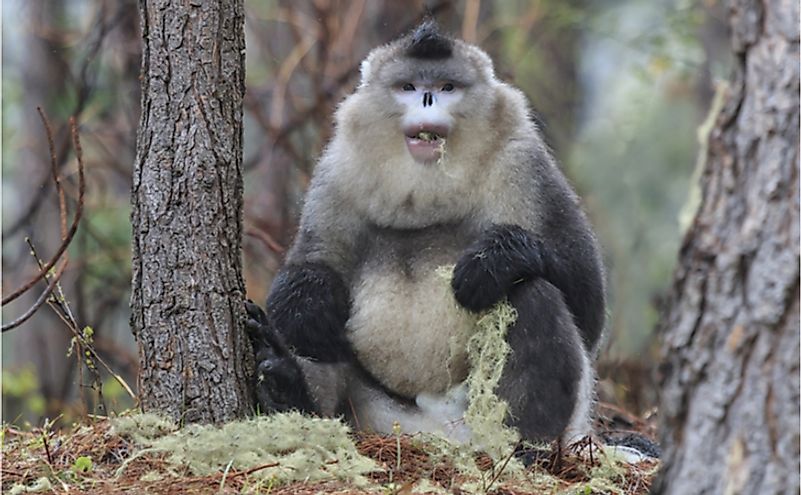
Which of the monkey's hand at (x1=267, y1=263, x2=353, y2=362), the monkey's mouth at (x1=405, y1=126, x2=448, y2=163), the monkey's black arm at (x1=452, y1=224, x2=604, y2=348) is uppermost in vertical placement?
the monkey's mouth at (x1=405, y1=126, x2=448, y2=163)

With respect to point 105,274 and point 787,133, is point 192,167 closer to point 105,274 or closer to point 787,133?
point 787,133

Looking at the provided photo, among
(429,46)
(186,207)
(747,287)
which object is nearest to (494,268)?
(429,46)

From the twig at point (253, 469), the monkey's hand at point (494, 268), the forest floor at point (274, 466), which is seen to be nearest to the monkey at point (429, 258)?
the monkey's hand at point (494, 268)

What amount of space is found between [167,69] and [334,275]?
1201 millimetres

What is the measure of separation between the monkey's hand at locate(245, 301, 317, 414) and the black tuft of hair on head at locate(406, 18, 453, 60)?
1309 mm

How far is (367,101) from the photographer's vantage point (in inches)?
189

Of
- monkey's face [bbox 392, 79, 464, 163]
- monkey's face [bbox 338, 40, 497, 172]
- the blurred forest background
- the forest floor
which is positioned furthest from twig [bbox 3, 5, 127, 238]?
the forest floor

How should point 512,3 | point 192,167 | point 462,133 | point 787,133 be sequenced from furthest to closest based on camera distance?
point 512,3 < point 462,133 < point 192,167 < point 787,133

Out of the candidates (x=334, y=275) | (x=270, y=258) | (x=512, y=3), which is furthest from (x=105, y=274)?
(x=512, y=3)

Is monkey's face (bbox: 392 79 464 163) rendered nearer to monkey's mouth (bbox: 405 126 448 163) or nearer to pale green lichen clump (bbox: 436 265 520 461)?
monkey's mouth (bbox: 405 126 448 163)

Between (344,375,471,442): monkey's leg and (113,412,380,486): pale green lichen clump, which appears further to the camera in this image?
(344,375,471,442): monkey's leg

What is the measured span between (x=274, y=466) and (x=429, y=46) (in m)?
2.01

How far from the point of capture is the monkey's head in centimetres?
460

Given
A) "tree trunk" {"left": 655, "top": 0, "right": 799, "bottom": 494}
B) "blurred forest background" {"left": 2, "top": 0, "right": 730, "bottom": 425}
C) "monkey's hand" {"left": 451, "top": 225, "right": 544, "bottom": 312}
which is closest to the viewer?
"tree trunk" {"left": 655, "top": 0, "right": 799, "bottom": 494}
